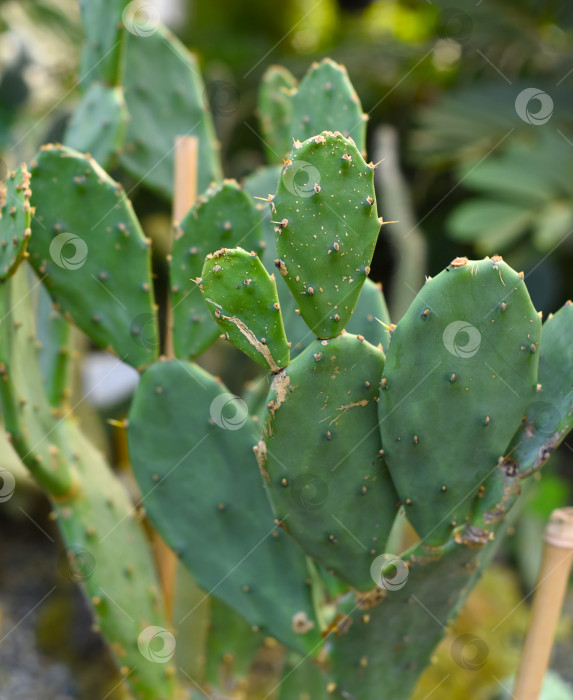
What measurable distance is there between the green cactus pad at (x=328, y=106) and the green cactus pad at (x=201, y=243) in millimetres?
173

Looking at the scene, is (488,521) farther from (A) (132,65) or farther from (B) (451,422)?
(A) (132,65)

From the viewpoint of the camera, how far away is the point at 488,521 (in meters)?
0.77

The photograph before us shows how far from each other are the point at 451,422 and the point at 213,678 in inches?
29.0

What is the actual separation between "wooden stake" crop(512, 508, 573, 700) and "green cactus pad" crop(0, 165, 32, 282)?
65 cm

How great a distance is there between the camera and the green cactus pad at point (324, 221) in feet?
2.11

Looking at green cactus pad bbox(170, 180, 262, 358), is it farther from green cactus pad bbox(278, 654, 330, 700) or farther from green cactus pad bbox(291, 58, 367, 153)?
green cactus pad bbox(278, 654, 330, 700)

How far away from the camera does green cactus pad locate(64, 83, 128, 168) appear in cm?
114

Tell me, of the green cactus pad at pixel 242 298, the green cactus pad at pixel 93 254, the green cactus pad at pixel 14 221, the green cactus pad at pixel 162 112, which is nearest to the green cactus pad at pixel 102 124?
the green cactus pad at pixel 162 112

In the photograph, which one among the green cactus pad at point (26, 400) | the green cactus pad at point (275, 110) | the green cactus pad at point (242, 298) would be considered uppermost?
the green cactus pad at point (275, 110)

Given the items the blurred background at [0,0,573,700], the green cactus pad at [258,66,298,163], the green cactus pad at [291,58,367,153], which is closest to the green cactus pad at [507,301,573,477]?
the green cactus pad at [291,58,367,153]

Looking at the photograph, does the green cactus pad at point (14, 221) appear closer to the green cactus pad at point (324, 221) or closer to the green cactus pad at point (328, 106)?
the green cactus pad at point (324, 221)

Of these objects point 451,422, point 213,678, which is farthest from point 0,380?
point 213,678

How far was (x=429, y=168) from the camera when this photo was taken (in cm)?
299

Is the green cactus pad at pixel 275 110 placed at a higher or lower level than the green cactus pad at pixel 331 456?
higher
